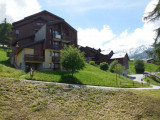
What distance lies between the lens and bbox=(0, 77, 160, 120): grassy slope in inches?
353

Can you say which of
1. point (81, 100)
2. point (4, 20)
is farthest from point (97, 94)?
point (4, 20)

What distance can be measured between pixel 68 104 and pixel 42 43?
2123cm

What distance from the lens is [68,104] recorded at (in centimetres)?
1110

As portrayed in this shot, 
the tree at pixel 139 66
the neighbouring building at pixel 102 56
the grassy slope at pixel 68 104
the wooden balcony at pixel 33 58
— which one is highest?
the neighbouring building at pixel 102 56

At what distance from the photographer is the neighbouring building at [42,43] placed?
27.8m

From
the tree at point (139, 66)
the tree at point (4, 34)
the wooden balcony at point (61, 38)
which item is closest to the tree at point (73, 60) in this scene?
the wooden balcony at point (61, 38)

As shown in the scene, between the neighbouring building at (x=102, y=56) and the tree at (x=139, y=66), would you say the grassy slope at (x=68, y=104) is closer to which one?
the neighbouring building at (x=102, y=56)

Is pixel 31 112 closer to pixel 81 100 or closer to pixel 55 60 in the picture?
pixel 81 100

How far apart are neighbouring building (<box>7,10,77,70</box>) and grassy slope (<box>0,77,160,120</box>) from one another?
16.0m

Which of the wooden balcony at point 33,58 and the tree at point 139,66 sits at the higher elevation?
the wooden balcony at point 33,58

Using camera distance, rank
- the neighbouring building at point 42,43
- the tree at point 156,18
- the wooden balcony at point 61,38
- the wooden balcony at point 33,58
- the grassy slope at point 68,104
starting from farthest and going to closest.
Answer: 1. the wooden balcony at point 61,38
2. the neighbouring building at point 42,43
3. the wooden balcony at point 33,58
4. the tree at point 156,18
5. the grassy slope at point 68,104

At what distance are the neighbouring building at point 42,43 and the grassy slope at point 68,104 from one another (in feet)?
52.5

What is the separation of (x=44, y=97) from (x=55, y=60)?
18.9 metres

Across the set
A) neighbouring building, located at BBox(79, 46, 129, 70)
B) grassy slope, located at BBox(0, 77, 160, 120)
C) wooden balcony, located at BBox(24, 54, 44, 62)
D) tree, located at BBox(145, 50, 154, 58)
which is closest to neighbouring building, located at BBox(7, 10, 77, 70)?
wooden balcony, located at BBox(24, 54, 44, 62)
